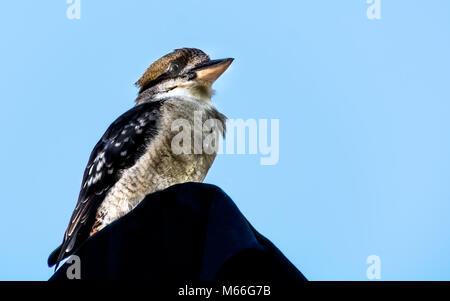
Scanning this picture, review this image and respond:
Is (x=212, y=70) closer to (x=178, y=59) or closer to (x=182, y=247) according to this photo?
(x=178, y=59)

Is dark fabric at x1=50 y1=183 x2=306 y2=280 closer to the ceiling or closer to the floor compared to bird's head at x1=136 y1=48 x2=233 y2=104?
closer to the floor

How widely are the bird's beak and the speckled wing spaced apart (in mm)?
520

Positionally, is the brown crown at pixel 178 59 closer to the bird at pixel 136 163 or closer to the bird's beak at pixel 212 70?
the bird's beak at pixel 212 70

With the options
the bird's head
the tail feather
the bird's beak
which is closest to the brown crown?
the bird's head

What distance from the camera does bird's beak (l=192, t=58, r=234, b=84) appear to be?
4.33 meters

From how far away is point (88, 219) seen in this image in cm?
346

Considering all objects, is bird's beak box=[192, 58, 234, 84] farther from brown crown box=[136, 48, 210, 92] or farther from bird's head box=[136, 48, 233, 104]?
brown crown box=[136, 48, 210, 92]

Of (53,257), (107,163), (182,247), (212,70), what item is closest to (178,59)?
(212,70)

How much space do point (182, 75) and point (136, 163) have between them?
1110mm
